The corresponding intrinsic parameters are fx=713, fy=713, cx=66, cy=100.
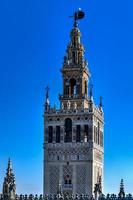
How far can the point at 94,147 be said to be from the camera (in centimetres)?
8250

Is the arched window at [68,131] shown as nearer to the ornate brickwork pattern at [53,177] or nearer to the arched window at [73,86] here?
the ornate brickwork pattern at [53,177]

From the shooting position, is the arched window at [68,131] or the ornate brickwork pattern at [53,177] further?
the arched window at [68,131]

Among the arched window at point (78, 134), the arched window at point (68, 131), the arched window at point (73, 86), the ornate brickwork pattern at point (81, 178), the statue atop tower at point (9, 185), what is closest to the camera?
the statue atop tower at point (9, 185)

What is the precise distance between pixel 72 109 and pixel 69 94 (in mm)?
2261

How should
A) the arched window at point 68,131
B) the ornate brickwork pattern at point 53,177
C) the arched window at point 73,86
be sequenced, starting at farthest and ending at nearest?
1. the arched window at point 73,86
2. the arched window at point 68,131
3. the ornate brickwork pattern at point 53,177

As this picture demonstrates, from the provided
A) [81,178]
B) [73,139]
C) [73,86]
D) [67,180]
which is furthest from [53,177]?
[73,86]

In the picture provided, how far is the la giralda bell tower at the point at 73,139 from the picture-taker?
81.5 meters

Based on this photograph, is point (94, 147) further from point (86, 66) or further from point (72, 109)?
point (86, 66)

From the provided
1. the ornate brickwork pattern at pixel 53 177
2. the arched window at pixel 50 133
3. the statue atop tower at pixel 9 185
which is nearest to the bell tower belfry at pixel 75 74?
the arched window at pixel 50 133

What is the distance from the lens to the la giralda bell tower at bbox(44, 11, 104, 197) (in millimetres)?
81500

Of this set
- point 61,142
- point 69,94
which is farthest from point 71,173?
point 69,94

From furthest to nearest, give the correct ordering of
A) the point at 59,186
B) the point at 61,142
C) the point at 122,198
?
the point at 61,142, the point at 59,186, the point at 122,198

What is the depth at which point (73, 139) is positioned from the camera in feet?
270

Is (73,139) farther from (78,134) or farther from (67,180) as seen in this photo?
(67,180)
